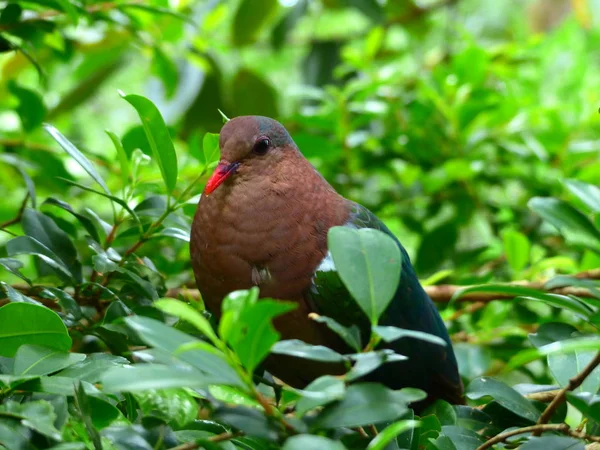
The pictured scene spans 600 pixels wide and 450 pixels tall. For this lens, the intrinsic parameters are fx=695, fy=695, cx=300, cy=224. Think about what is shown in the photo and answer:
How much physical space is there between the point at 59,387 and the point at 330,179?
3.94 feet

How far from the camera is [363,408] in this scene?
508 mm

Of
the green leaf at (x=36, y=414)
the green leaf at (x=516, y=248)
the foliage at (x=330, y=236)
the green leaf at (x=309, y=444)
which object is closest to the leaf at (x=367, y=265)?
the foliage at (x=330, y=236)

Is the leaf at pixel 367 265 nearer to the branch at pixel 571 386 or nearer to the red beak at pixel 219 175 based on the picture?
the branch at pixel 571 386

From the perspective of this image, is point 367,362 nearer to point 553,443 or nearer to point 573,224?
point 553,443

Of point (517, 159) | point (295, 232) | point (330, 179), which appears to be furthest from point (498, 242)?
point (295, 232)

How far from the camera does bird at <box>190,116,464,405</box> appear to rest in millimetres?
896

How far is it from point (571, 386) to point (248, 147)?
0.54 metres

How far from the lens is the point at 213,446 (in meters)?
0.51

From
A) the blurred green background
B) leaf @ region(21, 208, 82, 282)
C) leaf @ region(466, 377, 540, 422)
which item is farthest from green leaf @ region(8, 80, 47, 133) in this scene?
leaf @ region(466, 377, 540, 422)

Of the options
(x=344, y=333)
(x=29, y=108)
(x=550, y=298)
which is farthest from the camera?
(x=29, y=108)

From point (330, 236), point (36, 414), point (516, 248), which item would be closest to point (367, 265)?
point (330, 236)

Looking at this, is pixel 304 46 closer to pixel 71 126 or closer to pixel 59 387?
pixel 71 126

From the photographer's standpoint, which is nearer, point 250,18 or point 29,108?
point 29,108

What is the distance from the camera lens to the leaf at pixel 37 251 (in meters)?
0.75
